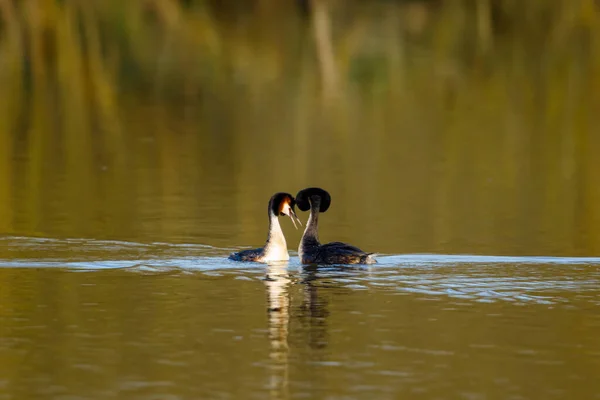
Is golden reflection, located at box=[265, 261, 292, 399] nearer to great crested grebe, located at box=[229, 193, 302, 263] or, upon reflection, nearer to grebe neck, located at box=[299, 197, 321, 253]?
great crested grebe, located at box=[229, 193, 302, 263]

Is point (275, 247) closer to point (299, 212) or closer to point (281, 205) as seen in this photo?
point (281, 205)

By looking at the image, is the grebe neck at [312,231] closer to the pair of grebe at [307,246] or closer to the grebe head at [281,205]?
the pair of grebe at [307,246]

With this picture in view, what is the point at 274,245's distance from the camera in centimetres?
1394

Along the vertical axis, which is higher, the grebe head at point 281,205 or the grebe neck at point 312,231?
A: the grebe head at point 281,205

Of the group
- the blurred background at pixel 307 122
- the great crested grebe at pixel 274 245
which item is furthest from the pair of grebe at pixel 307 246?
the blurred background at pixel 307 122

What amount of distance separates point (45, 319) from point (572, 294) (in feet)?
13.9

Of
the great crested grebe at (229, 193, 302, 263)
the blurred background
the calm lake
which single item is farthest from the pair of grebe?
the blurred background

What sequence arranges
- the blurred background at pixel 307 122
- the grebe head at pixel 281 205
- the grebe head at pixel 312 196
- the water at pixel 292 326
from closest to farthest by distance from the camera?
1. the water at pixel 292 326
2. the grebe head at pixel 281 205
3. the grebe head at pixel 312 196
4. the blurred background at pixel 307 122

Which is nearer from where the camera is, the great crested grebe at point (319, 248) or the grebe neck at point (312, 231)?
the great crested grebe at point (319, 248)

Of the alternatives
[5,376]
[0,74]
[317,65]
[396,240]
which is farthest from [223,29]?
[5,376]

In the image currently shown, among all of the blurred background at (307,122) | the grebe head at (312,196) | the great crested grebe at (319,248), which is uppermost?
the blurred background at (307,122)

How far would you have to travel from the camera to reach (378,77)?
3019 cm

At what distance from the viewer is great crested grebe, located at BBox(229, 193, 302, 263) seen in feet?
45.0

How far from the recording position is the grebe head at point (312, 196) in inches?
582
